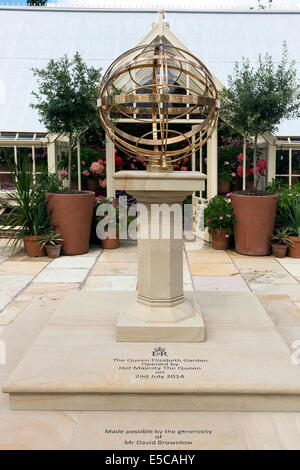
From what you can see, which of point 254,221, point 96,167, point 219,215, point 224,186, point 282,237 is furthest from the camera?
point 224,186

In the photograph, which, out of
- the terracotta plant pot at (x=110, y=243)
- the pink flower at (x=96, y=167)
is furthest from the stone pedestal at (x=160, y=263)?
the pink flower at (x=96, y=167)

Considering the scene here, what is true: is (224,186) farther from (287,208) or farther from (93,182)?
(93,182)

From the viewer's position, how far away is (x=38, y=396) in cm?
292

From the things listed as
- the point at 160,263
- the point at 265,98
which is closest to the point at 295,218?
the point at 265,98

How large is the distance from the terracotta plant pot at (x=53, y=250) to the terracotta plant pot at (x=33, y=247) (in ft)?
0.36

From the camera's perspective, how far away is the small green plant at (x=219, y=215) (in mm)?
7402

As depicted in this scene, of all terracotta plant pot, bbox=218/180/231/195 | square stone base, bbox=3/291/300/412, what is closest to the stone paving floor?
A: square stone base, bbox=3/291/300/412

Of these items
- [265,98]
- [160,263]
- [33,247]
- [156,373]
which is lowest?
[156,373]

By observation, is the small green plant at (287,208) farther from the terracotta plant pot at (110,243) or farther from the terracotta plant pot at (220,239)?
the terracotta plant pot at (110,243)

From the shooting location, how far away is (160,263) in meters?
3.58

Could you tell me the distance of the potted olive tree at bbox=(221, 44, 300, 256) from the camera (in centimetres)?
697

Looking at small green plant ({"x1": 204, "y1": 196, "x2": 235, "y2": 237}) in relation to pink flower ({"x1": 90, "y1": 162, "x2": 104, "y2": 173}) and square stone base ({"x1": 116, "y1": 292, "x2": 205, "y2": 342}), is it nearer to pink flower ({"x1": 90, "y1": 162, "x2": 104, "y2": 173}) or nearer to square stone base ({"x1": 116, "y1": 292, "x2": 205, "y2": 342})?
pink flower ({"x1": 90, "y1": 162, "x2": 104, "y2": 173})

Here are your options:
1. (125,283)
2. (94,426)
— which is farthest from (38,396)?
(125,283)

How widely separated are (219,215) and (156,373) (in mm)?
4651
